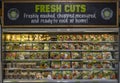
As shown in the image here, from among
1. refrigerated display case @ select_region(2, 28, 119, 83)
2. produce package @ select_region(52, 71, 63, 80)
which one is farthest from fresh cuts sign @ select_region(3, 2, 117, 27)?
produce package @ select_region(52, 71, 63, 80)

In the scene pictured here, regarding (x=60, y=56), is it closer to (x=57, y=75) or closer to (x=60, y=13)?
(x=57, y=75)

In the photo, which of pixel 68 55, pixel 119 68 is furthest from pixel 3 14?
pixel 119 68

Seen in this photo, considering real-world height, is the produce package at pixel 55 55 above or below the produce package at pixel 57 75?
above

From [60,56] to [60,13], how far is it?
49.9 inches

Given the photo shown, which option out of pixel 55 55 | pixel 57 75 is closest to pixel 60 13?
pixel 55 55

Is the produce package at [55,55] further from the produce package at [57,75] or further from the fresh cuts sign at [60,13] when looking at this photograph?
the fresh cuts sign at [60,13]

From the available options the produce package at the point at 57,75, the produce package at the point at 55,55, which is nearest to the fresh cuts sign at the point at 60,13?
the produce package at the point at 55,55

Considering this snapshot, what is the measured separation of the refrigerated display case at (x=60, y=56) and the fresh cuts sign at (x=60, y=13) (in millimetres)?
405

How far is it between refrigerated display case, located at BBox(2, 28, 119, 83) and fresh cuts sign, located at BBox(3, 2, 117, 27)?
0.40m

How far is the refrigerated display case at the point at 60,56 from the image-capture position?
10016mm

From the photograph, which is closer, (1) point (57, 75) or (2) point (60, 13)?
(2) point (60, 13)

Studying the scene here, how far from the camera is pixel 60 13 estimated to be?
9.76 metres

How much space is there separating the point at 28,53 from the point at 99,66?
2.11 metres

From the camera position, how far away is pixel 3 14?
32.0 feet
